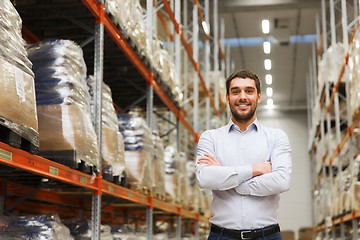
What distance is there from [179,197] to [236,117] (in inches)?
215

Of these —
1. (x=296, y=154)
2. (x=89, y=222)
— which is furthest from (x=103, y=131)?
(x=296, y=154)

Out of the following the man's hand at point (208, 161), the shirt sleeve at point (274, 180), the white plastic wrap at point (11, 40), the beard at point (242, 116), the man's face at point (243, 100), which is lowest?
the shirt sleeve at point (274, 180)

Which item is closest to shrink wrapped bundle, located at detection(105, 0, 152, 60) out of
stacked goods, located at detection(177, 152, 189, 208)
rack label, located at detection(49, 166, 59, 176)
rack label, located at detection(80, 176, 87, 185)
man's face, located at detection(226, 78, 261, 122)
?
rack label, located at detection(80, 176, 87, 185)

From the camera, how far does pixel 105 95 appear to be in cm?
520

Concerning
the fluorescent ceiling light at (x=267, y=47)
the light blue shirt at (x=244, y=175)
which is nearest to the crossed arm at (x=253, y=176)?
the light blue shirt at (x=244, y=175)

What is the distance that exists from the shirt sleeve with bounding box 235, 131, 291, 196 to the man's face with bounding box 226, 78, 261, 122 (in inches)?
11.4

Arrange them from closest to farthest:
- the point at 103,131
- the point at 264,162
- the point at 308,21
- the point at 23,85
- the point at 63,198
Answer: the point at 23,85 → the point at 264,162 → the point at 103,131 → the point at 63,198 → the point at 308,21

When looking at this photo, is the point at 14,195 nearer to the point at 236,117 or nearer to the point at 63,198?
the point at 63,198

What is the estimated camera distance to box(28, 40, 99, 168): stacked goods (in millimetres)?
3820

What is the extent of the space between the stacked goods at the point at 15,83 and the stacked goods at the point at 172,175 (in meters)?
5.08

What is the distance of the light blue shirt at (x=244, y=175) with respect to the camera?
332 cm

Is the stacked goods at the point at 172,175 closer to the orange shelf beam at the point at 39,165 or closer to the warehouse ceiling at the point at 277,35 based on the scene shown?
the orange shelf beam at the point at 39,165

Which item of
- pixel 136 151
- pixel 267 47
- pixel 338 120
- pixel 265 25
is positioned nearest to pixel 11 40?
pixel 136 151

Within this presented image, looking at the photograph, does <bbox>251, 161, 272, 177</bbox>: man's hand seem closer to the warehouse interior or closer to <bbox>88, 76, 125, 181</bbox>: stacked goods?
the warehouse interior
